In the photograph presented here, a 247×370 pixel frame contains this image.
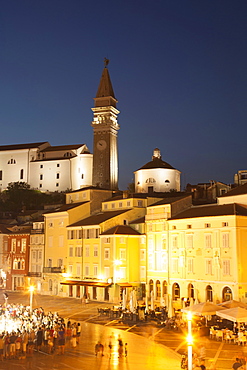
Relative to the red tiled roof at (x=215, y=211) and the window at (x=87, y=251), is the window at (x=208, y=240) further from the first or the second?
the window at (x=87, y=251)

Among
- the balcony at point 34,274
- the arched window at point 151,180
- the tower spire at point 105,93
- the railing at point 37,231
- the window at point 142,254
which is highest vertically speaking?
the tower spire at point 105,93

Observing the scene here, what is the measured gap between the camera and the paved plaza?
1053 inches

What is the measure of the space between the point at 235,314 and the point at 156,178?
6710 centimetres

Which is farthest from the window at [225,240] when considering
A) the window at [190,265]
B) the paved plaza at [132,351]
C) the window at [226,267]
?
the paved plaza at [132,351]

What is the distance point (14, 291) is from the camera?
72125 millimetres

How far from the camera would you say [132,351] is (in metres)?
30.3

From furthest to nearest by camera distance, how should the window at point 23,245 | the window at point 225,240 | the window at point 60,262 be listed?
1. the window at point 23,245
2. the window at point 60,262
3. the window at point 225,240

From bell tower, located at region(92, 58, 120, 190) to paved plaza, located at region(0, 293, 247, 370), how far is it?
7382 cm

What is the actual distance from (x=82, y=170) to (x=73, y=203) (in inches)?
2095

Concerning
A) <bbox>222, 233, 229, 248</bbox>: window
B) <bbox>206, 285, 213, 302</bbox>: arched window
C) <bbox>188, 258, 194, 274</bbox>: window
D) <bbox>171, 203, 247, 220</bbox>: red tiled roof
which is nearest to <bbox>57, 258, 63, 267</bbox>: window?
<bbox>171, 203, 247, 220</bbox>: red tiled roof

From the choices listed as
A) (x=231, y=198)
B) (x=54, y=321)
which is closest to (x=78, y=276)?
(x=231, y=198)

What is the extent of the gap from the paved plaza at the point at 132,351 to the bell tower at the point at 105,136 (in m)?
73.8

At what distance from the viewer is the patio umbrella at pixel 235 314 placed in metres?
31.1

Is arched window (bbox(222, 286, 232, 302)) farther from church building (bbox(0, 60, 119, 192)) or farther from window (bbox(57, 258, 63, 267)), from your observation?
church building (bbox(0, 60, 119, 192))
